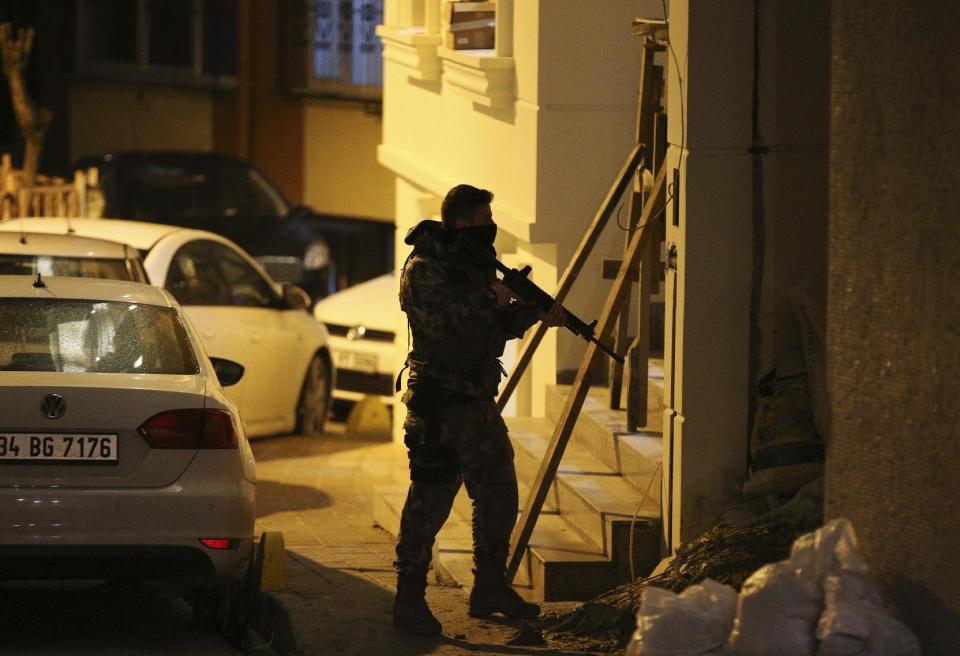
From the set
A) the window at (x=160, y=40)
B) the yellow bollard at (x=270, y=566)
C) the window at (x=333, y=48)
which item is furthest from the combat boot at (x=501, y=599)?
the window at (x=160, y=40)

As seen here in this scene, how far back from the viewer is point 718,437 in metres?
7.52

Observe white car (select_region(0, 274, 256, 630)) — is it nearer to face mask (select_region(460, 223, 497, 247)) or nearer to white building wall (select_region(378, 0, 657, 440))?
face mask (select_region(460, 223, 497, 247))

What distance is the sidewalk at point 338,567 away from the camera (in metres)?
7.12

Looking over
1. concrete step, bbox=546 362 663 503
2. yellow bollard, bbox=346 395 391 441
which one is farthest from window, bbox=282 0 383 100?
concrete step, bbox=546 362 663 503

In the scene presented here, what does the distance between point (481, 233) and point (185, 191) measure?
536 inches

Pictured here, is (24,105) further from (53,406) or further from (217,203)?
(53,406)

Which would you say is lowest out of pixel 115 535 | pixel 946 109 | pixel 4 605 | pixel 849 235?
pixel 4 605

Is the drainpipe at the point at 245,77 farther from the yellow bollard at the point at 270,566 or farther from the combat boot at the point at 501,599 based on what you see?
the combat boot at the point at 501,599

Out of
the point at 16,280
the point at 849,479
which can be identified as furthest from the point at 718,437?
the point at 16,280

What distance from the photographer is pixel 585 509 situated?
816 cm

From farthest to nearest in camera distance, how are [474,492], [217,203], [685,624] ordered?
[217,203]
[474,492]
[685,624]

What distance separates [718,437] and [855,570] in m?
2.02

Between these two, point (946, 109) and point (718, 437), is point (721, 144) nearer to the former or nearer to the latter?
point (718, 437)

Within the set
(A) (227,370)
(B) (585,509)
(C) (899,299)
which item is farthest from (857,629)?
(A) (227,370)
